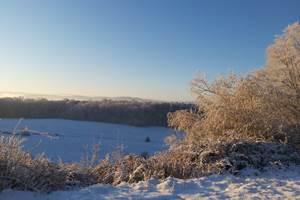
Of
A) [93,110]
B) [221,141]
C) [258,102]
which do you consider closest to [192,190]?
[221,141]

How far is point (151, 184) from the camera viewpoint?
8.50 meters

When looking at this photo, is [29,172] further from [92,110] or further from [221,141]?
[92,110]

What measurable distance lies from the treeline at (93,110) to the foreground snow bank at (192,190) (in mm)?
44716

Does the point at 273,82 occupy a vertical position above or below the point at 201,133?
above

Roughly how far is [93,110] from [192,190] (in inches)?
2126

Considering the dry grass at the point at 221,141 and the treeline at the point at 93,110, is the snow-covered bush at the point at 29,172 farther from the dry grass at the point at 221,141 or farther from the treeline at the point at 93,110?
the treeline at the point at 93,110

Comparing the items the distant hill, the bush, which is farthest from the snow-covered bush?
the distant hill

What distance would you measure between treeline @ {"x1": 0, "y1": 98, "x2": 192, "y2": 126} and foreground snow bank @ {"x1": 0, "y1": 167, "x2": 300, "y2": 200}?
44716mm

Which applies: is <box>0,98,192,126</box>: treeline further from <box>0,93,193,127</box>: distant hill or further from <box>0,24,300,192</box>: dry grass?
<box>0,24,300,192</box>: dry grass

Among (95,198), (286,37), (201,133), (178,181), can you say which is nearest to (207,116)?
(201,133)

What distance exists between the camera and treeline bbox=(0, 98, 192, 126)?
55969mm

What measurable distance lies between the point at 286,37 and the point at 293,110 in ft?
7.44

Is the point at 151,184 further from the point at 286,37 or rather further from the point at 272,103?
the point at 286,37

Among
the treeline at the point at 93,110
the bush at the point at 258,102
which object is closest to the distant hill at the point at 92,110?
the treeline at the point at 93,110
